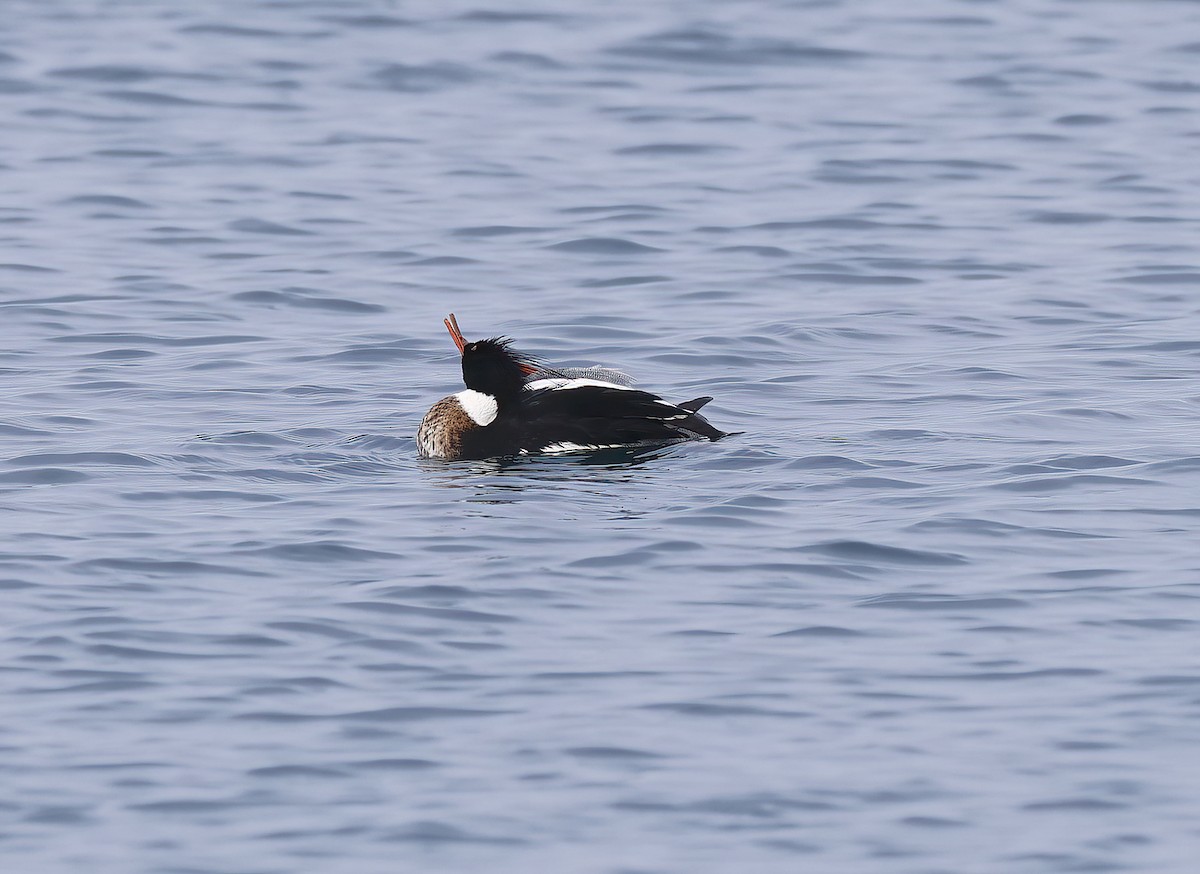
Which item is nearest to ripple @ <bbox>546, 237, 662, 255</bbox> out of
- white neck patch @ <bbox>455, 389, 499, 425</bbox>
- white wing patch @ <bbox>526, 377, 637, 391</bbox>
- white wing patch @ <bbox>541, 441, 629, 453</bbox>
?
white wing patch @ <bbox>526, 377, 637, 391</bbox>

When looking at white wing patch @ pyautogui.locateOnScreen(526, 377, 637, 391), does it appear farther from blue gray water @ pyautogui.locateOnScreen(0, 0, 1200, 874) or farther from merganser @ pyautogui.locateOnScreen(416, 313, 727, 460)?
blue gray water @ pyautogui.locateOnScreen(0, 0, 1200, 874)

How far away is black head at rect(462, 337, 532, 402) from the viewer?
1119cm

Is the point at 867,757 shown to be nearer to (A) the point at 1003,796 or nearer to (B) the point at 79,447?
(A) the point at 1003,796

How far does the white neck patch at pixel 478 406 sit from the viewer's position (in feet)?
36.3

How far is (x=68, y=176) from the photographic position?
1952 cm

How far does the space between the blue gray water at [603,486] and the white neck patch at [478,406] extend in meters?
0.35

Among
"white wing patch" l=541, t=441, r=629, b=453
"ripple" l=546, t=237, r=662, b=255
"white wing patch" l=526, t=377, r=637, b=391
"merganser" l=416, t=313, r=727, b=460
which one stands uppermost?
"white wing patch" l=526, t=377, r=637, b=391

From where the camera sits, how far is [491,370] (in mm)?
11188

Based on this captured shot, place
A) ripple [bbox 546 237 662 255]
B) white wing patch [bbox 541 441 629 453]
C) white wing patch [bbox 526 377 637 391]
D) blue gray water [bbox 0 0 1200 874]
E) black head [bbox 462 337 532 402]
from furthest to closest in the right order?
ripple [bbox 546 237 662 255], black head [bbox 462 337 532 402], white wing patch [bbox 526 377 637 391], white wing patch [bbox 541 441 629 453], blue gray water [bbox 0 0 1200 874]

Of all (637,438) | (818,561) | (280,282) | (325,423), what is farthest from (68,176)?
(818,561)

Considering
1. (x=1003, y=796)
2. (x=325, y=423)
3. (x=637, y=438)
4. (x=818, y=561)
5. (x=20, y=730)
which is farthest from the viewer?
(x=325, y=423)

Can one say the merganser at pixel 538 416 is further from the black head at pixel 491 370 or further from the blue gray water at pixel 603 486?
the blue gray water at pixel 603 486

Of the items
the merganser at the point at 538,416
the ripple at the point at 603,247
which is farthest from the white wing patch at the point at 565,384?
the ripple at the point at 603,247

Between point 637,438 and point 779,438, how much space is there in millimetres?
794
